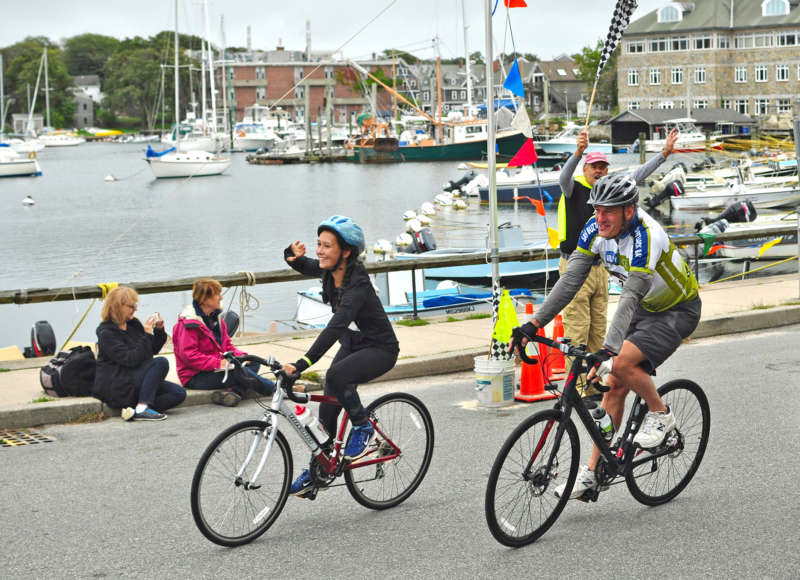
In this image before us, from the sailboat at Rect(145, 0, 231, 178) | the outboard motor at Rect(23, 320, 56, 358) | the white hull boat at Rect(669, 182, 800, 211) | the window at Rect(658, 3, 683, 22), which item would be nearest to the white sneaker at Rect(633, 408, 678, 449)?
the outboard motor at Rect(23, 320, 56, 358)

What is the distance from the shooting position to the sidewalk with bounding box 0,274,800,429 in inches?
369

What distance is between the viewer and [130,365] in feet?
30.7

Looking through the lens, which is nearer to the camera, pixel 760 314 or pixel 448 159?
pixel 760 314

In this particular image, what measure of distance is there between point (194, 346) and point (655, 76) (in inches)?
4407

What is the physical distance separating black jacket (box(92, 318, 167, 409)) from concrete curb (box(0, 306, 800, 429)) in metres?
0.18

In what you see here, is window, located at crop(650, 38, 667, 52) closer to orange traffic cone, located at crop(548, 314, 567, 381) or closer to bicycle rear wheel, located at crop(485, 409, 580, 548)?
orange traffic cone, located at crop(548, 314, 567, 381)

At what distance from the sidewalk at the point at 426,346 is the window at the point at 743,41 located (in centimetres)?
10219

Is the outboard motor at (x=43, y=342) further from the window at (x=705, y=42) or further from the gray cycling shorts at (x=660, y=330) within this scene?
the window at (x=705, y=42)

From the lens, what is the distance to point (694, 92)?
11394cm

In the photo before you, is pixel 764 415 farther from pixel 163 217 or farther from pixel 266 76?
pixel 266 76

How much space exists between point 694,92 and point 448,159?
26047 mm

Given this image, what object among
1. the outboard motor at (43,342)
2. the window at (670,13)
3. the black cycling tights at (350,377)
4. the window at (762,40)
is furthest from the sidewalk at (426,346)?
the window at (670,13)

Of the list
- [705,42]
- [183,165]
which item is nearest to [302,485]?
[183,165]

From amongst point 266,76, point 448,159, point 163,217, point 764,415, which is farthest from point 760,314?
point 266,76
